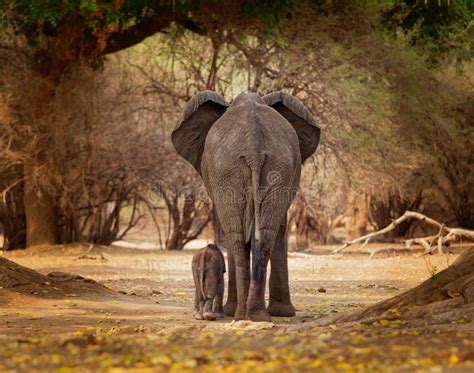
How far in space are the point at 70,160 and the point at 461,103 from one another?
8701 millimetres

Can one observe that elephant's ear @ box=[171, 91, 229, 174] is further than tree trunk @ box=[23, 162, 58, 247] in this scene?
No

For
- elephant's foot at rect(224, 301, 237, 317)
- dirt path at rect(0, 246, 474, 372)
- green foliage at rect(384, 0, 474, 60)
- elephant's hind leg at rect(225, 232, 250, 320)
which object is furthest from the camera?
green foliage at rect(384, 0, 474, 60)

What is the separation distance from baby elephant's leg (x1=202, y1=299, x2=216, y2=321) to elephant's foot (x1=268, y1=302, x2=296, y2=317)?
2.87 feet

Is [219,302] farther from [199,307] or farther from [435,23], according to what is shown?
[435,23]

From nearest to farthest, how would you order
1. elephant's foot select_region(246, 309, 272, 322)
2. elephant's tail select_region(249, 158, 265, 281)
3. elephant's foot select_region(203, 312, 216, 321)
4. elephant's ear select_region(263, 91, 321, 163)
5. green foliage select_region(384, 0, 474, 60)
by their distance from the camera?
1. elephant's foot select_region(246, 309, 272, 322)
2. elephant's tail select_region(249, 158, 265, 281)
3. elephant's foot select_region(203, 312, 216, 321)
4. elephant's ear select_region(263, 91, 321, 163)
5. green foliage select_region(384, 0, 474, 60)

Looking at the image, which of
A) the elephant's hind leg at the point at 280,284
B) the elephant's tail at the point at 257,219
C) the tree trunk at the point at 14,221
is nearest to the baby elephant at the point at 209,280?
the elephant's tail at the point at 257,219

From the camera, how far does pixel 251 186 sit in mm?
10172

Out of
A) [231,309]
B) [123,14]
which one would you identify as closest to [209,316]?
[231,309]

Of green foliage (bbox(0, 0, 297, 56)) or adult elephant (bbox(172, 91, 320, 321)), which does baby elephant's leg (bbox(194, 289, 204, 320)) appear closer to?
adult elephant (bbox(172, 91, 320, 321))

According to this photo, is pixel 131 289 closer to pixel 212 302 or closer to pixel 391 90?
pixel 212 302

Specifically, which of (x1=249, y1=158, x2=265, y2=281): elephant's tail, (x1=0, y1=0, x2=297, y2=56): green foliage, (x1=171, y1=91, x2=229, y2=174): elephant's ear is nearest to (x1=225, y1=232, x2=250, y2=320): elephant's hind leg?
A: (x1=249, y1=158, x2=265, y2=281): elephant's tail

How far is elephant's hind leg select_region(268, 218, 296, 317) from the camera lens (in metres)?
11.1

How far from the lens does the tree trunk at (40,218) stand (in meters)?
22.8

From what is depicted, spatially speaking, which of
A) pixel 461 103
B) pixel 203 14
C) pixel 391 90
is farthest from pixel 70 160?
pixel 461 103
